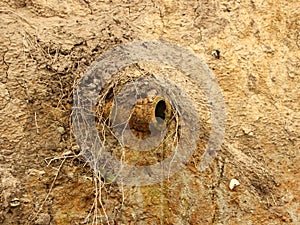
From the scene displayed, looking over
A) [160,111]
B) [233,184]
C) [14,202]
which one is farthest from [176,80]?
[14,202]

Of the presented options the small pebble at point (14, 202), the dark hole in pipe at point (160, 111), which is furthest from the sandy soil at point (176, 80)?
the dark hole in pipe at point (160, 111)

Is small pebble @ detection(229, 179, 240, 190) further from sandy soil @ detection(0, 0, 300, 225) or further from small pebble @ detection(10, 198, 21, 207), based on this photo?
small pebble @ detection(10, 198, 21, 207)

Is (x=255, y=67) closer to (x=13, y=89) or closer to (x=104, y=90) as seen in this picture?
(x=104, y=90)

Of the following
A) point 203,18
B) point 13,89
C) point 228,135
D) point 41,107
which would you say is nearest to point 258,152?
point 228,135

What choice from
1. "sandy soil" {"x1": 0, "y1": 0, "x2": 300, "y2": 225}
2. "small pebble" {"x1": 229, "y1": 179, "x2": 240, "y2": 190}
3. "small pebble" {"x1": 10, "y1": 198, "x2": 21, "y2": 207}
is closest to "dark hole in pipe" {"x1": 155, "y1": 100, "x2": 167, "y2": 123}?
"sandy soil" {"x1": 0, "y1": 0, "x2": 300, "y2": 225}

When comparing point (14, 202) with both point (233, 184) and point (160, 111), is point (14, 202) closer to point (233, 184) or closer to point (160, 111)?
point (160, 111)
